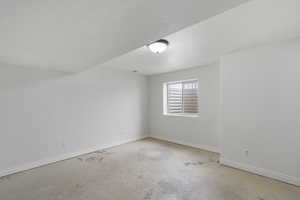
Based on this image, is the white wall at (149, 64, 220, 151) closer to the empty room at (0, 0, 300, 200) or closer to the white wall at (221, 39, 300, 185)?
the empty room at (0, 0, 300, 200)

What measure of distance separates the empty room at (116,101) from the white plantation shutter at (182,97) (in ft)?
0.90

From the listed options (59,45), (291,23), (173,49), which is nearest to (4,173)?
(59,45)

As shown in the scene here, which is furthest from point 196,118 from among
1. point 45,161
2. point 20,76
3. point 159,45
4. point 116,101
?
point 20,76

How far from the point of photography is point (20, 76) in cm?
288

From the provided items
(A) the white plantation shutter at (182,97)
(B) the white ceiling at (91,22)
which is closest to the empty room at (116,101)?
(B) the white ceiling at (91,22)

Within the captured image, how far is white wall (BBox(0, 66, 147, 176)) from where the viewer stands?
9.11ft

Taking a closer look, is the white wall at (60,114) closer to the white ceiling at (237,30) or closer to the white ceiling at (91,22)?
the white ceiling at (91,22)

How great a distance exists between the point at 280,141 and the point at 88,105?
13.3ft

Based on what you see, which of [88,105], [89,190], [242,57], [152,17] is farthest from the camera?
[88,105]

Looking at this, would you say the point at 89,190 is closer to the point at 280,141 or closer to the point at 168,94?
the point at 280,141

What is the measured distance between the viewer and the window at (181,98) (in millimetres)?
4531

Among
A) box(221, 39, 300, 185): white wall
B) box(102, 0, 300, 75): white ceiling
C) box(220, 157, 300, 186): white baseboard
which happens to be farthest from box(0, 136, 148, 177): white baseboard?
box(221, 39, 300, 185): white wall

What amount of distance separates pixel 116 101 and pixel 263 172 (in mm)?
Answer: 3752

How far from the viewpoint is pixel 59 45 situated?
194 cm
